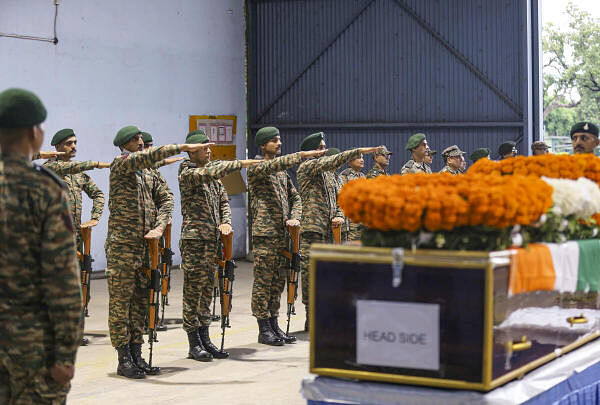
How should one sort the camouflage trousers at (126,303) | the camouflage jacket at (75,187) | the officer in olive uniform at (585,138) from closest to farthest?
the camouflage trousers at (126,303)
the officer in olive uniform at (585,138)
the camouflage jacket at (75,187)

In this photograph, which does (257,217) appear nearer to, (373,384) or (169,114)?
(373,384)

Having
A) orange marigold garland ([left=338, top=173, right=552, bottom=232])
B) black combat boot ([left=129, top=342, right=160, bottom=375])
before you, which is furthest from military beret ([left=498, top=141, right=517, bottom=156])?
orange marigold garland ([left=338, top=173, right=552, bottom=232])

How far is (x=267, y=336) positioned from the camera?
8.66 m

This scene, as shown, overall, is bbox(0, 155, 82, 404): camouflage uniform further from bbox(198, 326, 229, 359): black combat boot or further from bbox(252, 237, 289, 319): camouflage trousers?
bbox(252, 237, 289, 319): camouflage trousers

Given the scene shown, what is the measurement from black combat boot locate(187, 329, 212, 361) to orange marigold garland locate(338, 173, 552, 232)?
12.7 feet

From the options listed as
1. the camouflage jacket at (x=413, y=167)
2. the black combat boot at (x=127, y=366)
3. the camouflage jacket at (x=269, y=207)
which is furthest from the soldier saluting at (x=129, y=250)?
the camouflage jacket at (x=413, y=167)

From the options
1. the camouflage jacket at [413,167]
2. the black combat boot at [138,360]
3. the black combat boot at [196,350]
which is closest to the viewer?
the black combat boot at [138,360]

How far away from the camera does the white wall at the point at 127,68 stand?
13.0 metres

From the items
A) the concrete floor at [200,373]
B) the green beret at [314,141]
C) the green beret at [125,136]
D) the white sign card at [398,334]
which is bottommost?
the concrete floor at [200,373]

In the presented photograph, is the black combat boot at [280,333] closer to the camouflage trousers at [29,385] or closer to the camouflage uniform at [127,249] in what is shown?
the camouflage uniform at [127,249]

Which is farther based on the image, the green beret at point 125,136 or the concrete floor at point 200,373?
the green beret at point 125,136

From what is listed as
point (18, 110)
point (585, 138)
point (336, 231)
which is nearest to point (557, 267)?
point (18, 110)

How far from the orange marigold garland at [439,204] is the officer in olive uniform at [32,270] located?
1.37m

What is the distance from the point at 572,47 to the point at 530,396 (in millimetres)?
46301
